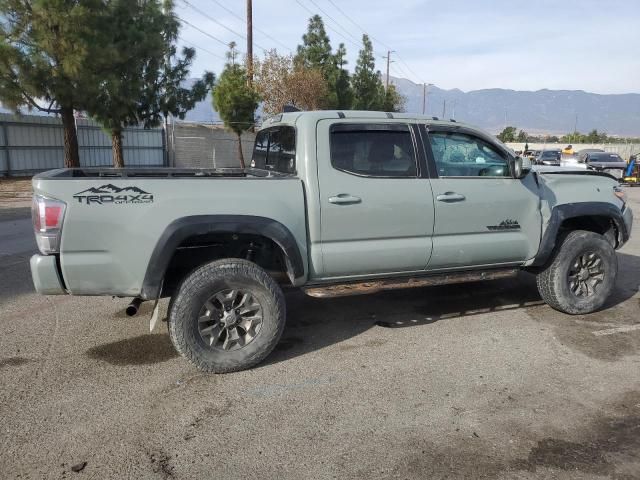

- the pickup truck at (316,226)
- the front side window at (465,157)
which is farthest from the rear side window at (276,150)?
the front side window at (465,157)

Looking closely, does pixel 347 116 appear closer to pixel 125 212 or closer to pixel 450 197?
pixel 450 197

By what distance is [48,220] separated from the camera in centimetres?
367

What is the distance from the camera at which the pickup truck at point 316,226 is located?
3.81 m

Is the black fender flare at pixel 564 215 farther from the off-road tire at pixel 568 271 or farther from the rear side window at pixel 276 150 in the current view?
the rear side window at pixel 276 150

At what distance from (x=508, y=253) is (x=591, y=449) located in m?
2.22

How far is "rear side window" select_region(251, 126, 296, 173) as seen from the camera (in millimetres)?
4586

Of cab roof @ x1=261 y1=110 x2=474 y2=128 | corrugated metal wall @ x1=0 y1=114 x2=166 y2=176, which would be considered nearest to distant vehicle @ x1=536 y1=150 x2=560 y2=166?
corrugated metal wall @ x1=0 y1=114 x2=166 y2=176

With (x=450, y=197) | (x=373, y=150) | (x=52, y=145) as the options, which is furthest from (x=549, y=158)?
(x=373, y=150)

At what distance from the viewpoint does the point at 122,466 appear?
2.96m

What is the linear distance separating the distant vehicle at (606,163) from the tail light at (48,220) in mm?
25482

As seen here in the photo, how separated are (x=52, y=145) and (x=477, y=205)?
68.7 ft

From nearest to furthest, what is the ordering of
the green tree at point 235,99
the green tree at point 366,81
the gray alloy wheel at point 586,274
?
1. the gray alloy wheel at point 586,274
2. the green tree at point 235,99
3. the green tree at point 366,81

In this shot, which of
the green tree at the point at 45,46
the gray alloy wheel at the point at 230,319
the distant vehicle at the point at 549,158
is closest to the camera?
the gray alloy wheel at the point at 230,319

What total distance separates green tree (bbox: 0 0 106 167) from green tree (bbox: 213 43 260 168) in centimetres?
850
